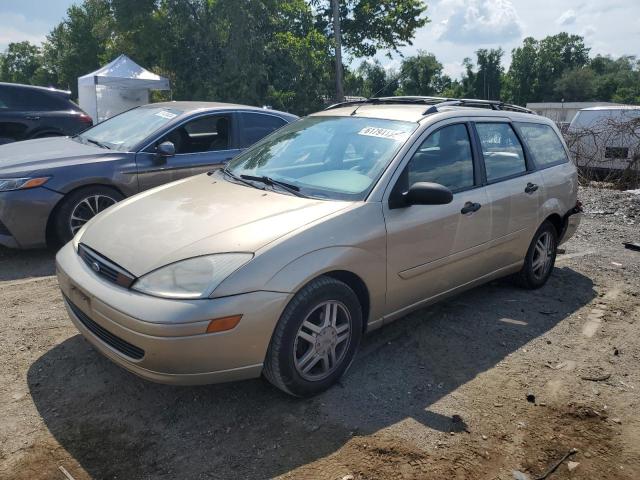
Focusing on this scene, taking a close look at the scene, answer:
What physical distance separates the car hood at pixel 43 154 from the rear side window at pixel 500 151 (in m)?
3.84

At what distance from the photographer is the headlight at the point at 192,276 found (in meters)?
2.67

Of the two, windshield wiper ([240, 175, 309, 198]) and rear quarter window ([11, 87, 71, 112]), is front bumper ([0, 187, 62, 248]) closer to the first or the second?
windshield wiper ([240, 175, 309, 198])

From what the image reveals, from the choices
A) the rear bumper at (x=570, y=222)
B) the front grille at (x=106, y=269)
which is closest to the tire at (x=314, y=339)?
the front grille at (x=106, y=269)

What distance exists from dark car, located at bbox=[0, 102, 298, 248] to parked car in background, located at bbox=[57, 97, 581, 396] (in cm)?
188

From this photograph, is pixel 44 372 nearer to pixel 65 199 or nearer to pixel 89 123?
pixel 65 199

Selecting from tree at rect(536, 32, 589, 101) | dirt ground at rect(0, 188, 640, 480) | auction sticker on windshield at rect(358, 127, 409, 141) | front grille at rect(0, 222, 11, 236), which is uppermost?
tree at rect(536, 32, 589, 101)

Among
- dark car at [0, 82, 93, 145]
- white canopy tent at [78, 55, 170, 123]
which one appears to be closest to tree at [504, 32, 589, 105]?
white canopy tent at [78, 55, 170, 123]

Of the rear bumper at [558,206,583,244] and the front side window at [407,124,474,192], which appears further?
the rear bumper at [558,206,583,244]

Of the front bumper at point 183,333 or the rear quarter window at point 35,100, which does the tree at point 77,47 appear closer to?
the rear quarter window at point 35,100

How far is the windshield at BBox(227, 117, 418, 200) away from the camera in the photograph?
3.53 meters

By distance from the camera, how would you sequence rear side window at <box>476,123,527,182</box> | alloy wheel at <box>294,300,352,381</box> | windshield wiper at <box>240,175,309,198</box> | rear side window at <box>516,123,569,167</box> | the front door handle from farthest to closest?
rear side window at <box>516,123,569,167</box> < rear side window at <box>476,123,527,182</box> < the front door handle < windshield wiper at <box>240,175,309,198</box> < alloy wheel at <box>294,300,352,381</box>

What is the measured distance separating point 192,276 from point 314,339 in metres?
0.80

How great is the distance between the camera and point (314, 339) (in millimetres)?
3068

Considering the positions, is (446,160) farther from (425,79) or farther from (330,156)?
(425,79)
